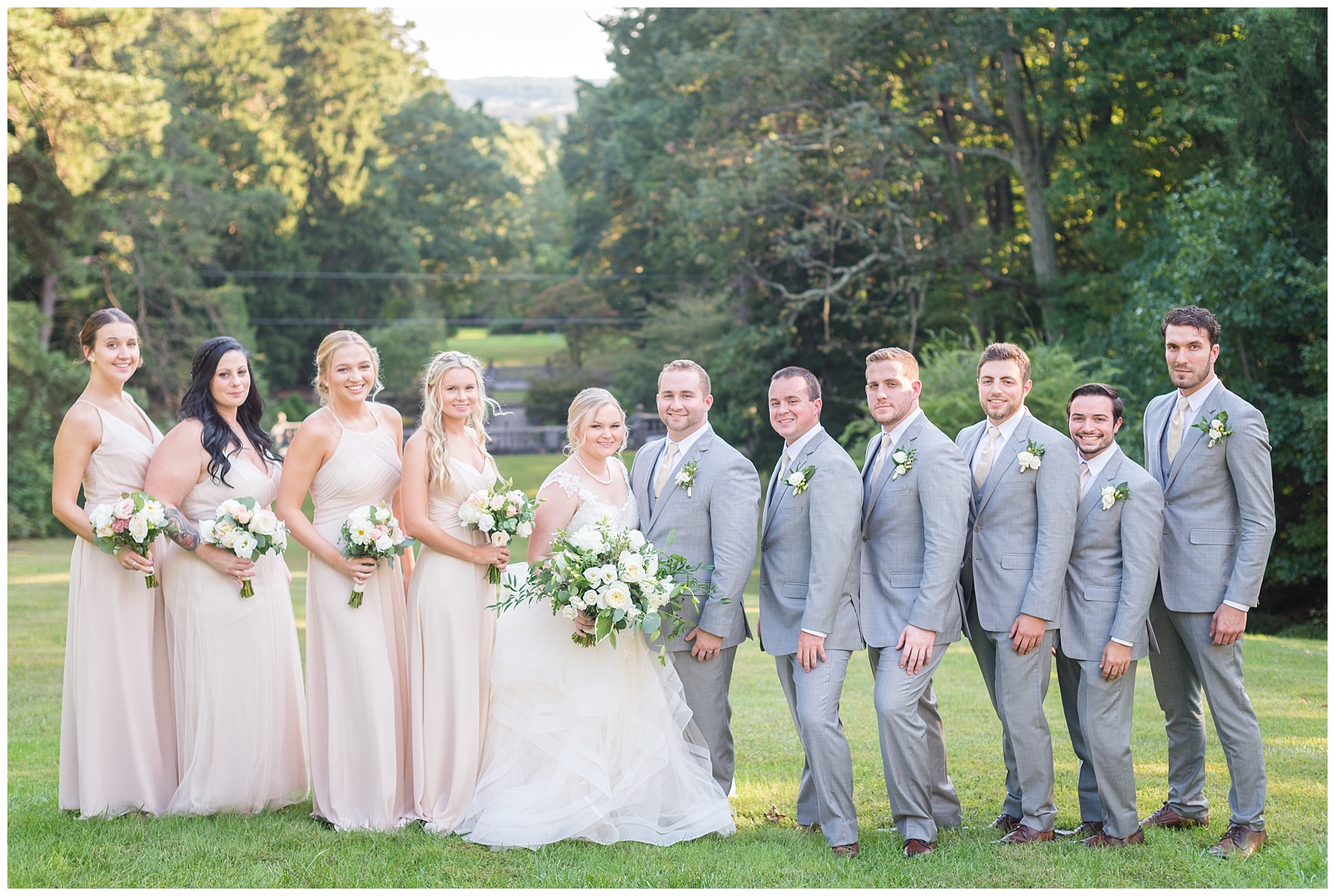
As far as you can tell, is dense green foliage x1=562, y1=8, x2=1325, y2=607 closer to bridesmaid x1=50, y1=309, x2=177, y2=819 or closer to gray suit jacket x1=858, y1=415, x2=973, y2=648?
gray suit jacket x1=858, y1=415, x2=973, y2=648

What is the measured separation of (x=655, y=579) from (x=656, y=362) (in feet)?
104

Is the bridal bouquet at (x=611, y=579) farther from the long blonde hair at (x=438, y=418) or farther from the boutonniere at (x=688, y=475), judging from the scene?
the long blonde hair at (x=438, y=418)

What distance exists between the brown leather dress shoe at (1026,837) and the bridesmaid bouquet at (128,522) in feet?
14.5

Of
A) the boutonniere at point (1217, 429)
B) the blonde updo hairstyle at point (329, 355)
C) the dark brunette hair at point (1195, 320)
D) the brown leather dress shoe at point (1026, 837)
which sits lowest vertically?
the brown leather dress shoe at point (1026, 837)

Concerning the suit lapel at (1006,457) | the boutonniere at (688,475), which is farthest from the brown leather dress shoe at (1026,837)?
the boutonniere at (688,475)

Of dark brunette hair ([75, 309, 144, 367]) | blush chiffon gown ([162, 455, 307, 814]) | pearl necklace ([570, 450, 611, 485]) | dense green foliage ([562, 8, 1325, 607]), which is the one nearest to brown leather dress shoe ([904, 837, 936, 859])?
pearl necklace ([570, 450, 611, 485])

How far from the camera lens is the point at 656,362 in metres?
36.9

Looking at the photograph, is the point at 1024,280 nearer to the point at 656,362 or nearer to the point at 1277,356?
the point at 1277,356

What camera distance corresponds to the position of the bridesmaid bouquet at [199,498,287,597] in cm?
582

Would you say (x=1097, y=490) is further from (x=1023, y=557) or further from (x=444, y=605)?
(x=444, y=605)

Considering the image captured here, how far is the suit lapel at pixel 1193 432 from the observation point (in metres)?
5.55

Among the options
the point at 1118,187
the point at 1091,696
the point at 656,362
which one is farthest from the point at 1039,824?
the point at 656,362

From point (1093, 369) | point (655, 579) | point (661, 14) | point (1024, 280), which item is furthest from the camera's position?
point (661, 14)

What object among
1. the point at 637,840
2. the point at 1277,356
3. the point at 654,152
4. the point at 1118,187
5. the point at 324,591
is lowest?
the point at 637,840
